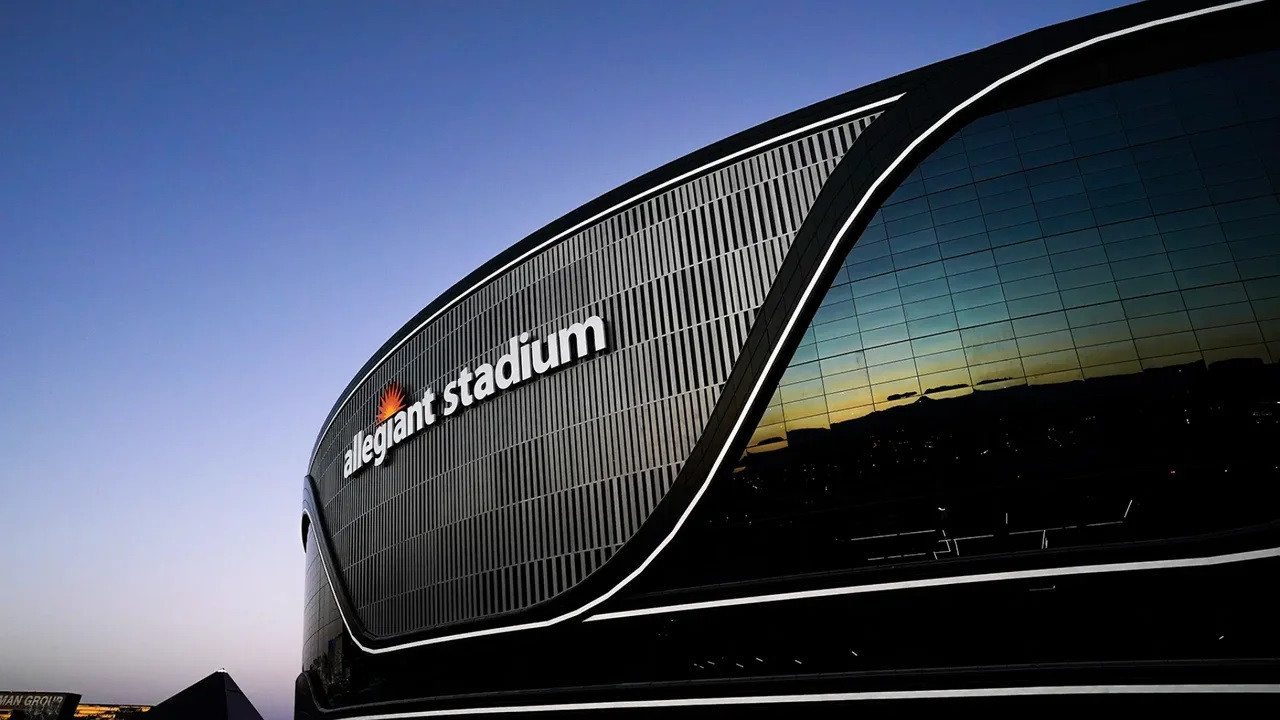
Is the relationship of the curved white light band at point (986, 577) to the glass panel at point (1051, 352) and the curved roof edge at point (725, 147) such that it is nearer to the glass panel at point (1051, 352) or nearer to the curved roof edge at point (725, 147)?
the glass panel at point (1051, 352)

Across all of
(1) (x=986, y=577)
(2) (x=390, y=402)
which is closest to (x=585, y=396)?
(2) (x=390, y=402)

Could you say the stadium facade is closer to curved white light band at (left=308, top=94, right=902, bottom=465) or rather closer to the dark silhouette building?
curved white light band at (left=308, top=94, right=902, bottom=465)

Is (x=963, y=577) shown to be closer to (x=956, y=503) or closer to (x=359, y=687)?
(x=956, y=503)

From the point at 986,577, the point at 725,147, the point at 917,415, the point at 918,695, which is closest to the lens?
the point at 918,695

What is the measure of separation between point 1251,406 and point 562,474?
1675 cm

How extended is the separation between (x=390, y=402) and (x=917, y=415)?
71.9 ft

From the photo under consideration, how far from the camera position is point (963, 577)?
626 inches


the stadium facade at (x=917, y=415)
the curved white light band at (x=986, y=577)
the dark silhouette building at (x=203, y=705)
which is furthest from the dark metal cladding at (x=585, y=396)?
the dark silhouette building at (x=203, y=705)

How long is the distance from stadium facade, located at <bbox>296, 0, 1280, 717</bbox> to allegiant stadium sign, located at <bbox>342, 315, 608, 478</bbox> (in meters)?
0.21

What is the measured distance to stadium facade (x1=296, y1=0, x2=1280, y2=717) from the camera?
1525cm

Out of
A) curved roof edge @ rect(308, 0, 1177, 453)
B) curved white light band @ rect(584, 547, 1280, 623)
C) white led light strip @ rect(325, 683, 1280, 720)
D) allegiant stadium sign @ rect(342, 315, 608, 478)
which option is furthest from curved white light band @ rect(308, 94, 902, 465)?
white led light strip @ rect(325, 683, 1280, 720)

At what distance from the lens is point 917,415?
1800 cm

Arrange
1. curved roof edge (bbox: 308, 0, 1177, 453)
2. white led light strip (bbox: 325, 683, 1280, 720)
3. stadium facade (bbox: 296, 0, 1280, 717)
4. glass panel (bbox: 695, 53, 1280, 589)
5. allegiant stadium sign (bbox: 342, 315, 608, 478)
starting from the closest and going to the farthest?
white led light strip (bbox: 325, 683, 1280, 720)
stadium facade (bbox: 296, 0, 1280, 717)
glass panel (bbox: 695, 53, 1280, 589)
curved roof edge (bbox: 308, 0, 1177, 453)
allegiant stadium sign (bbox: 342, 315, 608, 478)

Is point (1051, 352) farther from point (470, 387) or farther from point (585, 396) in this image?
point (470, 387)
